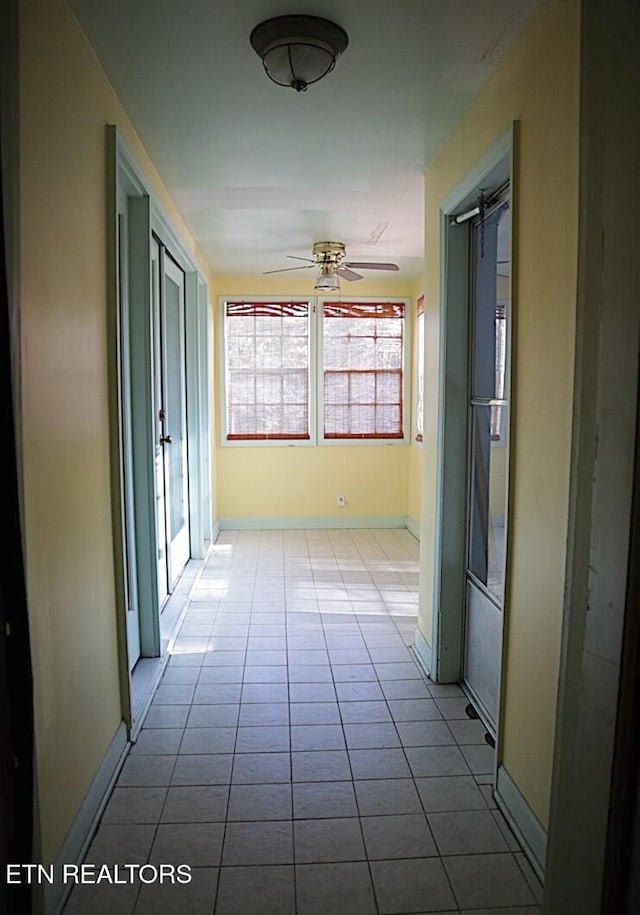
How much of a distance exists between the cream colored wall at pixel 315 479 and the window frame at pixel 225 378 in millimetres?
41

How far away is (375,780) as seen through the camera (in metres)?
2.36

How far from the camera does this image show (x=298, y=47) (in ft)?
6.55

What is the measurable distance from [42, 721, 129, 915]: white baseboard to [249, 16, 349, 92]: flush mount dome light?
2305 millimetres

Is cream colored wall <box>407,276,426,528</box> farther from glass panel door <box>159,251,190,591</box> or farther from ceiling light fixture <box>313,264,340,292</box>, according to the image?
glass panel door <box>159,251,190,591</box>


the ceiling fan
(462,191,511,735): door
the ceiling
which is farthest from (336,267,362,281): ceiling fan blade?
(462,191,511,735): door

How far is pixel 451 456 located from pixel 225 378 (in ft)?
12.6

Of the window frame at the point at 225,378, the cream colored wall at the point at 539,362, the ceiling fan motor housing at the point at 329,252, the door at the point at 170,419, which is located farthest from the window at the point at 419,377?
the cream colored wall at the point at 539,362

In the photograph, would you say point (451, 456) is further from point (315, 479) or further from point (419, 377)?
point (315, 479)

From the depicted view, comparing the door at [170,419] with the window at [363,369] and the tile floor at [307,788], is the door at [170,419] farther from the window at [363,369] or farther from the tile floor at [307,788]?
the window at [363,369]

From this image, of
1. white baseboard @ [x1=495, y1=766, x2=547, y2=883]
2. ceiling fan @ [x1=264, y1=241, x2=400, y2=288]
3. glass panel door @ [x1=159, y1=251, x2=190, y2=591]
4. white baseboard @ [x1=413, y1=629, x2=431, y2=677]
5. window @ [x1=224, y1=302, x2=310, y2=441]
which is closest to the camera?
white baseboard @ [x1=495, y1=766, x2=547, y2=883]

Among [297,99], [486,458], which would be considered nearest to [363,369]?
[486,458]

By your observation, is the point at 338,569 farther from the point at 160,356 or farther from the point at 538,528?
the point at 538,528

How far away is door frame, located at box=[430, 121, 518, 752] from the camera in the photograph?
2990 millimetres

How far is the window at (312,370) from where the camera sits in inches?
257
